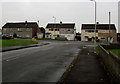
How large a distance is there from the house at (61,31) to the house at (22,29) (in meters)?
6.47

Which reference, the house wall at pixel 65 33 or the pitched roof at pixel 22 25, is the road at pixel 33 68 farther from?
the pitched roof at pixel 22 25

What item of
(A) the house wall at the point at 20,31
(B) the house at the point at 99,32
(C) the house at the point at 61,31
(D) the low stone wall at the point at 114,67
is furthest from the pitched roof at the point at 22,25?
(D) the low stone wall at the point at 114,67

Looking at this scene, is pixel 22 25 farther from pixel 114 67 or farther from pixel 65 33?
pixel 114 67

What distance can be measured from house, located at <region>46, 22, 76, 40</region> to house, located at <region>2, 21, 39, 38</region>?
255 inches

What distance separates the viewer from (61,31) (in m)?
97.8

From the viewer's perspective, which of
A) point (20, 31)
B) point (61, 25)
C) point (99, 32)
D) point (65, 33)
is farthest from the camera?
point (61, 25)

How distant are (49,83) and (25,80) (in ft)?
3.27

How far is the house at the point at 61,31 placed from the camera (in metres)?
96.0

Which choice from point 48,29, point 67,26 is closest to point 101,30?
point 67,26

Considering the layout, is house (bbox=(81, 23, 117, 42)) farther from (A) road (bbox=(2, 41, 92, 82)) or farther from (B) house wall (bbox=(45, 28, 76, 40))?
(A) road (bbox=(2, 41, 92, 82))

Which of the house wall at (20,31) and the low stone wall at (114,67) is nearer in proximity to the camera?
the low stone wall at (114,67)

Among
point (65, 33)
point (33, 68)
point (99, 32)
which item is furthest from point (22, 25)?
point (33, 68)

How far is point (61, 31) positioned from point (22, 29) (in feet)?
57.9

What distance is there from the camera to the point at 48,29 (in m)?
98.9
